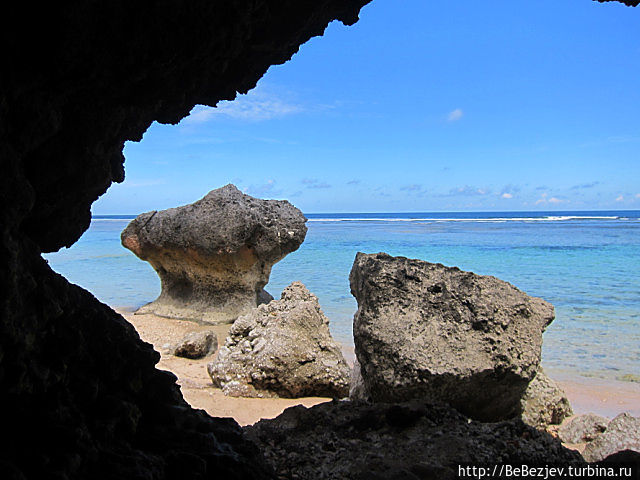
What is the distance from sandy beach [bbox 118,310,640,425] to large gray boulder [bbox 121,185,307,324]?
4.98 feet

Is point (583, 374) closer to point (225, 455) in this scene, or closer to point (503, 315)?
point (503, 315)

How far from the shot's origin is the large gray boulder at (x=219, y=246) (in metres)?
7.92

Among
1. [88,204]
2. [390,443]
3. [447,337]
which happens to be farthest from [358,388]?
[88,204]

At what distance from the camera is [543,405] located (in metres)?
3.76

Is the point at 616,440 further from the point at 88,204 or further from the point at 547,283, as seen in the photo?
the point at 547,283

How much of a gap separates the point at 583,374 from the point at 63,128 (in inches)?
230

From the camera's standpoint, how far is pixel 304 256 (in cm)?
1989

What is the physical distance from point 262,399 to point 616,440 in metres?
2.68

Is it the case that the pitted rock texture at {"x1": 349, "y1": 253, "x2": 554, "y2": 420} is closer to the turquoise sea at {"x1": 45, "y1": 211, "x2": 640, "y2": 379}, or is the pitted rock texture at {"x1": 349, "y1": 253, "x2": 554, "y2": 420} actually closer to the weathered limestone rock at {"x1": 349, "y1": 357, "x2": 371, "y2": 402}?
the weathered limestone rock at {"x1": 349, "y1": 357, "x2": 371, "y2": 402}

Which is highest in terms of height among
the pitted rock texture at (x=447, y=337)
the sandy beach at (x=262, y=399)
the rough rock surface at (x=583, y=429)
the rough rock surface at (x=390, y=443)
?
the pitted rock texture at (x=447, y=337)

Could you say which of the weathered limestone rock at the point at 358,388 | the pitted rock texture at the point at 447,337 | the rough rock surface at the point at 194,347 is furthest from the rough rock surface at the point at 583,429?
the rough rock surface at the point at 194,347

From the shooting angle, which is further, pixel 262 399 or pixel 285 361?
pixel 285 361

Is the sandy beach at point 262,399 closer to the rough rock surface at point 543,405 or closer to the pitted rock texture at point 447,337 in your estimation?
the rough rock surface at point 543,405

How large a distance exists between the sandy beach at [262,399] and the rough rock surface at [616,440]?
5.39ft
